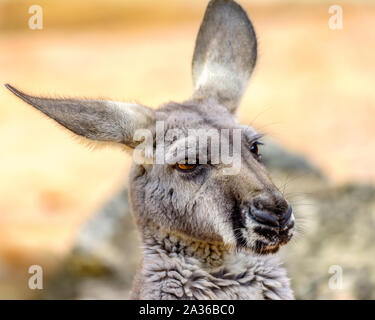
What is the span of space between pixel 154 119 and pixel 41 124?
14.6 meters

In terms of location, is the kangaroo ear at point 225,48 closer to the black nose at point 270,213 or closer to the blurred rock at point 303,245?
the black nose at point 270,213

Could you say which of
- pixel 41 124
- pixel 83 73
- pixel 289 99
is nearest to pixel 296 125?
pixel 289 99

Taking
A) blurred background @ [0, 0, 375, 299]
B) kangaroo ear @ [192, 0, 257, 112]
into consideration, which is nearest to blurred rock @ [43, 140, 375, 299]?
blurred background @ [0, 0, 375, 299]

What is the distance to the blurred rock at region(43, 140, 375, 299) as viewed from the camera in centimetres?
760

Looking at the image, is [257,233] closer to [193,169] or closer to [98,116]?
[193,169]

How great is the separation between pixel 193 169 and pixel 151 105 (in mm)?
13100

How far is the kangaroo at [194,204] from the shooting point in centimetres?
464

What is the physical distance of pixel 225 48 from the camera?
5922 millimetres

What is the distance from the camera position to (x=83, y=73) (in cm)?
2291

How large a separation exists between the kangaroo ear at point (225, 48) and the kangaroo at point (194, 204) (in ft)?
1.83

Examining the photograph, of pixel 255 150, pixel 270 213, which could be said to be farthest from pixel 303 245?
pixel 270 213

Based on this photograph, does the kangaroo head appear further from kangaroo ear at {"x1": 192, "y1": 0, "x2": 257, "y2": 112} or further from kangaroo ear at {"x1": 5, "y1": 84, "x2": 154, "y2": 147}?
kangaroo ear at {"x1": 192, "y1": 0, "x2": 257, "y2": 112}

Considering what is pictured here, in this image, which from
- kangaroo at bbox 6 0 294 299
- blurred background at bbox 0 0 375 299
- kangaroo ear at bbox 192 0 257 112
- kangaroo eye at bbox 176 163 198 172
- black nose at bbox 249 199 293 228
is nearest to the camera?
black nose at bbox 249 199 293 228

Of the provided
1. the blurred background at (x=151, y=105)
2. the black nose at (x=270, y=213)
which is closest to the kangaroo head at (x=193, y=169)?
the black nose at (x=270, y=213)
